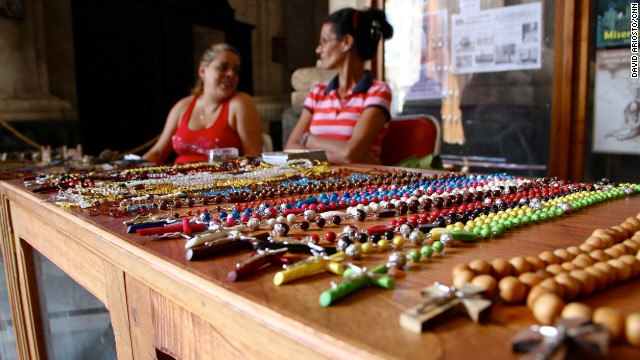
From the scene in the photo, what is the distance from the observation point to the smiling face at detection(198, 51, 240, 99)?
2934 mm

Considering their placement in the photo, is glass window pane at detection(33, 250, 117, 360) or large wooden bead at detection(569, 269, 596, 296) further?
glass window pane at detection(33, 250, 117, 360)

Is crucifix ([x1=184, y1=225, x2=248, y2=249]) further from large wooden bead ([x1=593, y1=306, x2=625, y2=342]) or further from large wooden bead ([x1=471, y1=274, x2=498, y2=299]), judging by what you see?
large wooden bead ([x1=593, y1=306, x2=625, y2=342])

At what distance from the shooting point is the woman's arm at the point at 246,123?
3000mm

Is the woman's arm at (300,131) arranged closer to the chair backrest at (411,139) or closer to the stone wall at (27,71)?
the chair backrest at (411,139)

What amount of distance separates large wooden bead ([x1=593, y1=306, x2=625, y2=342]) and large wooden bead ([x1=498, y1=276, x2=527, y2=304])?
0.28 ft

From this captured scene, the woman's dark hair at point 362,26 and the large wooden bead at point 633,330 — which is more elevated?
the woman's dark hair at point 362,26

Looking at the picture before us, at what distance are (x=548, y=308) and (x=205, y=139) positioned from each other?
2.72 meters

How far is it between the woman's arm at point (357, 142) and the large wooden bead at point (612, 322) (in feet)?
6.68

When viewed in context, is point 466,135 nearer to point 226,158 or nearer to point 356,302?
point 226,158

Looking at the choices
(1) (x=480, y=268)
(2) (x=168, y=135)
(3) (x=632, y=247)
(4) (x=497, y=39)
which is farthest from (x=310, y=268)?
(4) (x=497, y=39)

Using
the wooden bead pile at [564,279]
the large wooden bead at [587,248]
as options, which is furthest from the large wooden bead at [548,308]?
the large wooden bead at [587,248]

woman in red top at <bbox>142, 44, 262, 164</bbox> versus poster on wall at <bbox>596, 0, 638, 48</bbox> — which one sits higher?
poster on wall at <bbox>596, 0, 638, 48</bbox>

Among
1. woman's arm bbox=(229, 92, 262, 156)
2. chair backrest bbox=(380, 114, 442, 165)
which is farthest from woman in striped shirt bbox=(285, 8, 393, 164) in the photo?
woman's arm bbox=(229, 92, 262, 156)

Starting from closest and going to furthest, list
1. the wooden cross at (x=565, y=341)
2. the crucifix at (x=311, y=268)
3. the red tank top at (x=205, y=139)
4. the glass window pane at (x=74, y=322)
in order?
the wooden cross at (x=565, y=341) → the crucifix at (x=311, y=268) → the glass window pane at (x=74, y=322) → the red tank top at (x=205, y=139)
